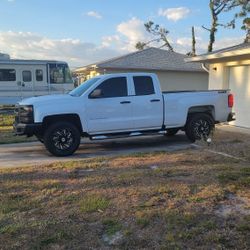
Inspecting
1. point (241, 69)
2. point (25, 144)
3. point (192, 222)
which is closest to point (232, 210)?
point (192, 222)

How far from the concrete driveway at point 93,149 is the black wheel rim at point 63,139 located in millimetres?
313

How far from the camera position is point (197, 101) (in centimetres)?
1215

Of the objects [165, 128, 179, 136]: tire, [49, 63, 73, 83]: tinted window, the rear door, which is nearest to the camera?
the rear door

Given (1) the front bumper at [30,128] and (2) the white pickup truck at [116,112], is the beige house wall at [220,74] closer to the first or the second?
(2) the white pickup truck at [116,112]

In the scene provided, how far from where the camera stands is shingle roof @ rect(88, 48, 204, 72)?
91.6 ft

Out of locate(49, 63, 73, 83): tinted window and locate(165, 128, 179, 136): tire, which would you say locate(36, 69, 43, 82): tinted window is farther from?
locate(165, 128, 179, 136): tire

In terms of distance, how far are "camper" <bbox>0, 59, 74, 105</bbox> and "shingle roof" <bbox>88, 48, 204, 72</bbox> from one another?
2.56 metres

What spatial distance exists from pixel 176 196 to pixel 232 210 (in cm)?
87

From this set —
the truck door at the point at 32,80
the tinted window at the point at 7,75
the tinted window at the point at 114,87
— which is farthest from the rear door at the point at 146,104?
the tinted window at the point at 7,75

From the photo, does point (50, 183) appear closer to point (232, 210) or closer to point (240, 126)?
point (232, 210)

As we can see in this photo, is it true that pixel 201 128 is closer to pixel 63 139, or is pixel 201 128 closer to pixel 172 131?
pixel 172 131

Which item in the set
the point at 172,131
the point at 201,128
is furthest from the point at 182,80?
the point at 201,128

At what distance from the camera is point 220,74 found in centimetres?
1761

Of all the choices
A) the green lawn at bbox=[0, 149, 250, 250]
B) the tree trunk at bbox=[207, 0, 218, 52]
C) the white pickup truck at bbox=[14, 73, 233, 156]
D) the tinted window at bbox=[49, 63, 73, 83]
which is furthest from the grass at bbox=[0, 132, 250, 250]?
the tree trunk at bbox=[207, 0, 218, 52]
